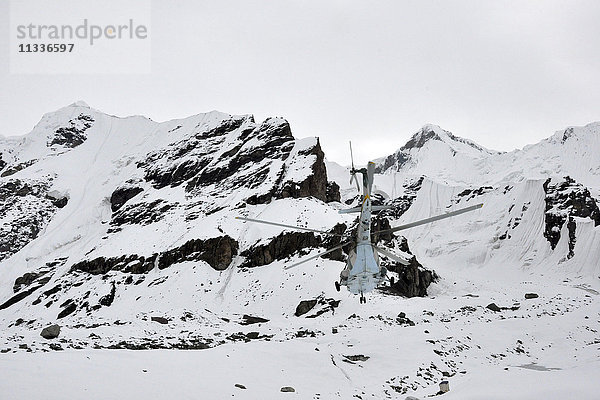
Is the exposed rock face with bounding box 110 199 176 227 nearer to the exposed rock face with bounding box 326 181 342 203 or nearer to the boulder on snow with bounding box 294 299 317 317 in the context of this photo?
the exposed rock face with bounding box 326 181 342 203

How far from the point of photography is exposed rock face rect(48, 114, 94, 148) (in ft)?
463

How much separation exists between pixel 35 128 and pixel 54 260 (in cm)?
10576

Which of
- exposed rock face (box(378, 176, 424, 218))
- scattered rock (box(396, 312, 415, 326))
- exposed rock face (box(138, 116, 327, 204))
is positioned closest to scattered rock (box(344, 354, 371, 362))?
scattered rock (box(396, 312, 415, 326))

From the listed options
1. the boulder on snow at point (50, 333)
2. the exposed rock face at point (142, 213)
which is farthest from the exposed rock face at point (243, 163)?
the boulder on snow at point (50, 333)

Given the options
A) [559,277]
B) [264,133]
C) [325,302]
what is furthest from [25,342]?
[559,277]

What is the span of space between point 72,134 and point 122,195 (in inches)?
2693

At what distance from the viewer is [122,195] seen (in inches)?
3664

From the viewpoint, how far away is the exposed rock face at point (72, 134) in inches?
5561

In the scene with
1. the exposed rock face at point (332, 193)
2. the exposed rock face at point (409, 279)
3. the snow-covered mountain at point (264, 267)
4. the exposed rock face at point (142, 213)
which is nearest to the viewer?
the snow-covered mountain at point (264, 267)

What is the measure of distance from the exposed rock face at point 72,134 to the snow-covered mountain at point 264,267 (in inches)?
25.6

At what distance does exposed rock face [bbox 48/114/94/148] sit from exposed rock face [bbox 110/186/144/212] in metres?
59.8

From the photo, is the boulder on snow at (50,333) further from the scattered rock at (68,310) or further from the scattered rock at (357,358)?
the scattered rock at (68,310)

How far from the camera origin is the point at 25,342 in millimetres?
16719

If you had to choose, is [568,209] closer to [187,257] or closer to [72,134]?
[187,257]
